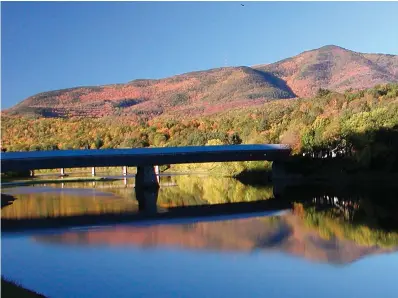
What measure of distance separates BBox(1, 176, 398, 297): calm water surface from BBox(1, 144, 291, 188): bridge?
11.7 m

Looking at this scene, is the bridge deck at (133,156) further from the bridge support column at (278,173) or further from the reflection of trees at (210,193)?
the reflection of trees at (210,193)

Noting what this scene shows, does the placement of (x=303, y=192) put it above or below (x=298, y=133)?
below

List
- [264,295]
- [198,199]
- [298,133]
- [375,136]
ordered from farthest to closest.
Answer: [298,133], [375,136], [198,199], [264,295]

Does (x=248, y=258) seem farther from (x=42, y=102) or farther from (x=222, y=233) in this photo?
(x=42, y=102)

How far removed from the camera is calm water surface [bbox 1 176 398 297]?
19.8 m

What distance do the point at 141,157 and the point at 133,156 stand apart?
817mm

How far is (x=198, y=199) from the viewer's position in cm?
4934

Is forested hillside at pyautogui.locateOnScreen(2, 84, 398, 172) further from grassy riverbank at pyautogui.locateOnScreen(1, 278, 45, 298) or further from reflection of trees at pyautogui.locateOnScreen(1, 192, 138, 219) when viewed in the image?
grassy riverbank at pyautogui.locateOnScreen(1, 278, 45, 298)

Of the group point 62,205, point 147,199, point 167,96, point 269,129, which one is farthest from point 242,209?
point 167,96

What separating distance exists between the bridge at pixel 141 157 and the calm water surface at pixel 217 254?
11696 millimetres

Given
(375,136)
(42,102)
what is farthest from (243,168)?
(42,102)

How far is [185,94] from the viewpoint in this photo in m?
182

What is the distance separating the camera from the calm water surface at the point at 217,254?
1981 cm

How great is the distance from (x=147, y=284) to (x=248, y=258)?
18.6ft
